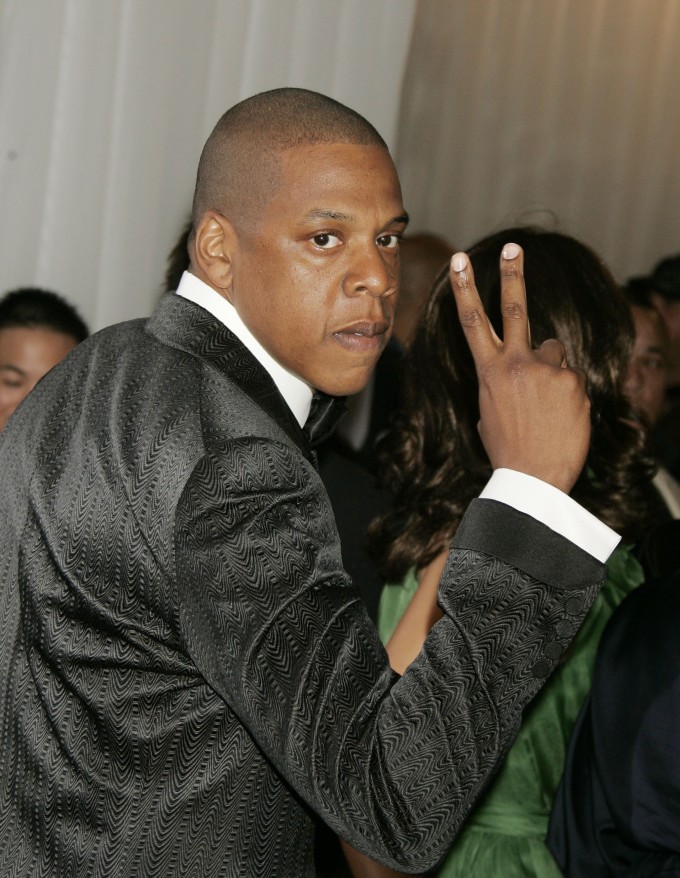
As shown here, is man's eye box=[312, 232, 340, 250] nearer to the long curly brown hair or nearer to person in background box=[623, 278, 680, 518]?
the long curly brown hair

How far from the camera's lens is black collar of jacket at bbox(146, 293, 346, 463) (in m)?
1.15

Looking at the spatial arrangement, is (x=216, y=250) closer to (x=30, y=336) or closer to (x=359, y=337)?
(x=359, y=337)

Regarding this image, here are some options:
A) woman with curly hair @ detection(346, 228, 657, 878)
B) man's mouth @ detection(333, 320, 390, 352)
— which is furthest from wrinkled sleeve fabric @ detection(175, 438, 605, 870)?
woman with curly hair @ detection(346, 228, 657, 878)

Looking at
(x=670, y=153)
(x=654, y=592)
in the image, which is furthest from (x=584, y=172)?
(x=654, y=592)

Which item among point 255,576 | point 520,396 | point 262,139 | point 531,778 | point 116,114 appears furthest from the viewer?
point 116,114

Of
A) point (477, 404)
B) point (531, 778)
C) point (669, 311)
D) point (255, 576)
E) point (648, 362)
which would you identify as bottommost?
point (531, 778)

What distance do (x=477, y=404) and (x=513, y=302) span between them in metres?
0.63

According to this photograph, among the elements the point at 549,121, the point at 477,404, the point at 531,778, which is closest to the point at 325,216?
the point at 477,404

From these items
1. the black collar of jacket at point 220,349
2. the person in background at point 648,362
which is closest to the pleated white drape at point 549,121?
the person in background at point 648,362

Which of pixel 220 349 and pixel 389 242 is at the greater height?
pixel 389 242

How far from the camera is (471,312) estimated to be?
1.22 meters

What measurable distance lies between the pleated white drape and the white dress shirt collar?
350cm

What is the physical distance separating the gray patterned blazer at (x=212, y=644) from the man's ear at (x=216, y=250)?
0.10m

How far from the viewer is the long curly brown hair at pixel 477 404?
68.7 inches
